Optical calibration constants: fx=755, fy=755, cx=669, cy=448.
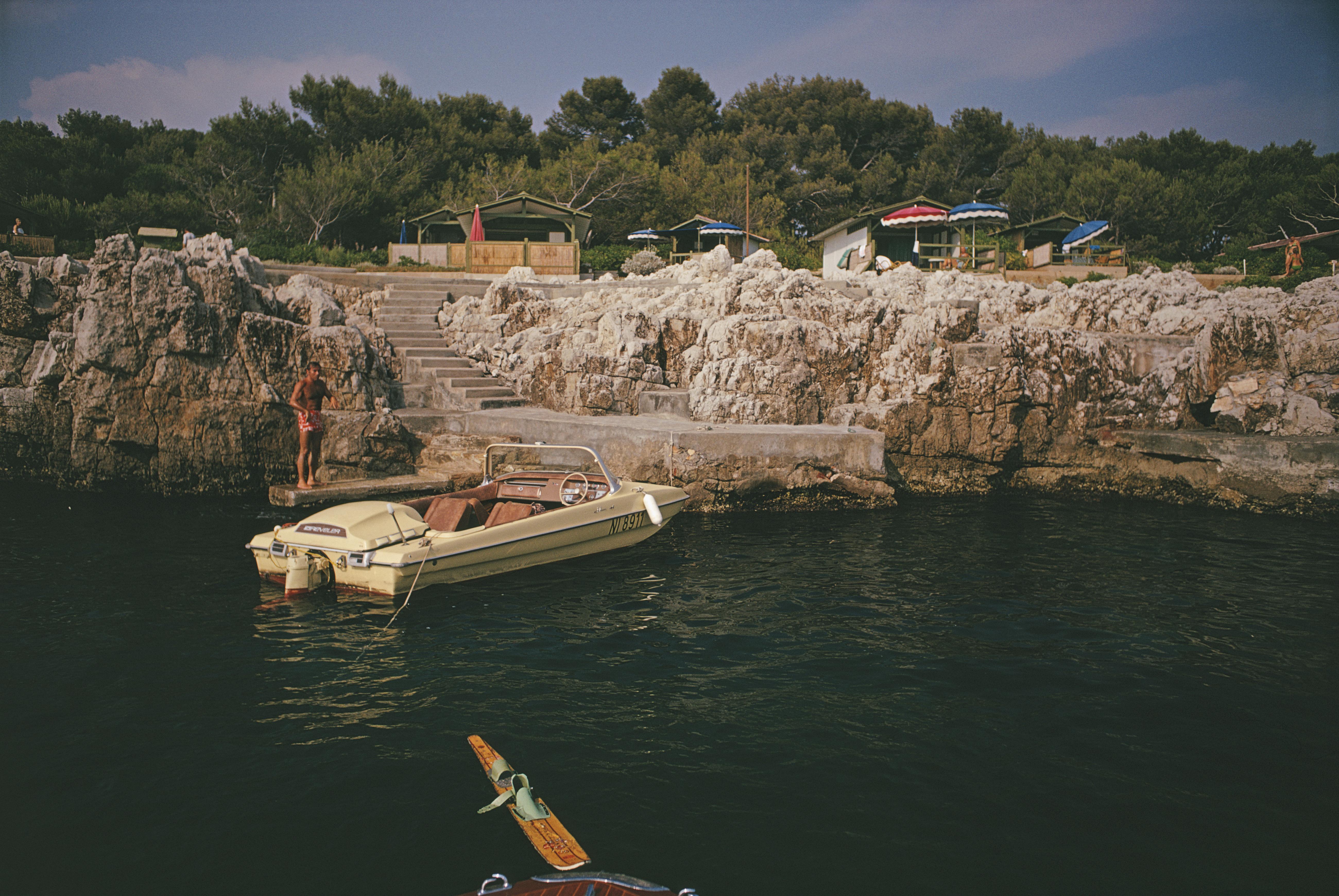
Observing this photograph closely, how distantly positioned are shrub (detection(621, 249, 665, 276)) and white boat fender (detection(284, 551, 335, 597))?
1694 centimetres

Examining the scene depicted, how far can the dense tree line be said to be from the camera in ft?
106

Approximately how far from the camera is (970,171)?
166ft

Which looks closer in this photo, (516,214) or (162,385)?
(162,385)

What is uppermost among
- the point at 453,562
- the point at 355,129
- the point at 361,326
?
the point at 355,129

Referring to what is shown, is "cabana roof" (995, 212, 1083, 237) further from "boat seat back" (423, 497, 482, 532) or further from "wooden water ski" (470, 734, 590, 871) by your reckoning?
"wooden water ski" (470, 734, 590, 871)

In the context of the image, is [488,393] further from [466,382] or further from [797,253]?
[797,253]

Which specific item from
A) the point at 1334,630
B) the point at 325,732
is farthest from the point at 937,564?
the point at 325,732

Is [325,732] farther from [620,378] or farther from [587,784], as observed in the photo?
[620,378]

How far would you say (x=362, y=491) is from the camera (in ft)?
38.8

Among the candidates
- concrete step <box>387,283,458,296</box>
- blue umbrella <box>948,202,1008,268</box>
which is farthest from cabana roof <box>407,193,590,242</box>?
blue umbrella <box>948,202,1008,268</box>

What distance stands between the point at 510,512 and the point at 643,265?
53.1 ft

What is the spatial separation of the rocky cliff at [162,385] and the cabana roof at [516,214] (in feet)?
49.2

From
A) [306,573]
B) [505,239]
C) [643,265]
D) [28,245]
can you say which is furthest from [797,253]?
[306,573]

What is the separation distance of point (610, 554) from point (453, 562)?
234cm
